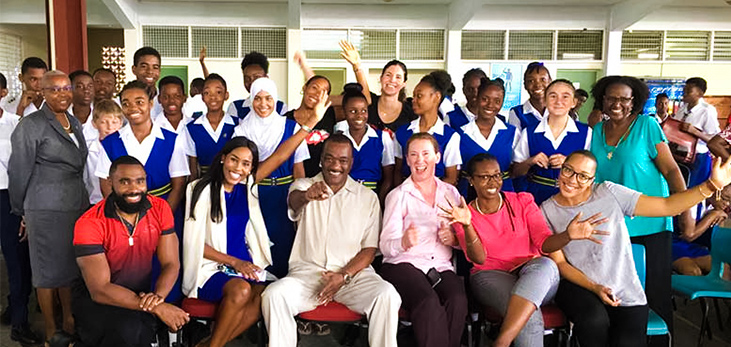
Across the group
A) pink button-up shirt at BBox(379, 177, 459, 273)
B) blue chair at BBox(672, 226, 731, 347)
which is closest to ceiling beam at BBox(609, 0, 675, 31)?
blue chair at BBox(672, 226, 731, 347)

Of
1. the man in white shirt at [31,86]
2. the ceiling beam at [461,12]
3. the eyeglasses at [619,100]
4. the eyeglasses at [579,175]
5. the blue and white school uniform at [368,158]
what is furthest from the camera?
the ceiling beam at [461,12]

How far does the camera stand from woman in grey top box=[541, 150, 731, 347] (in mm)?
2641

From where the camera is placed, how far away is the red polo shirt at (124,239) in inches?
101

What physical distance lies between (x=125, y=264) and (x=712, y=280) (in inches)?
141

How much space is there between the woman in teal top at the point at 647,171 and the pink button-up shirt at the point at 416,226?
1.07 meters

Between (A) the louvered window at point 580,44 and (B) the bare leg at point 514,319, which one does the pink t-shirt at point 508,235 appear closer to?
(B) the bare leg at point 514,319

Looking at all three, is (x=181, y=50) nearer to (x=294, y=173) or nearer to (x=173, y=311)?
(x=294, y=173)

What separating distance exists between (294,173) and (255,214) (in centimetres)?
54

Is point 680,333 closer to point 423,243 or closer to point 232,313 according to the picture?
point 423,243

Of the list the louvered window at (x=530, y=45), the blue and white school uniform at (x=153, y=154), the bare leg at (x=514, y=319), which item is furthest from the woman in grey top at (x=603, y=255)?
the louvered window at (x=530, y=45)

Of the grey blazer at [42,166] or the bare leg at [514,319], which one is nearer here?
the bare leg at [514,319]

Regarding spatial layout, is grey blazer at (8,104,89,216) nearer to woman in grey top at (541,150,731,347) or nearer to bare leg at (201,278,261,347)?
bare leg at (201,278,261,347)

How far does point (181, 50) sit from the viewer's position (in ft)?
39.7

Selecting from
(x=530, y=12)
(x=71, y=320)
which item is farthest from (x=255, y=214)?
(x=530, y=12)
